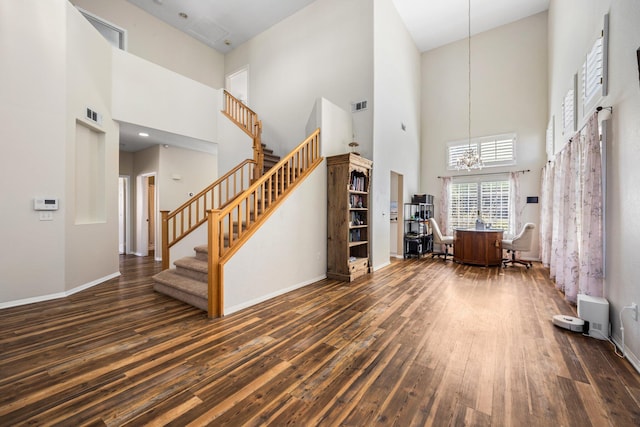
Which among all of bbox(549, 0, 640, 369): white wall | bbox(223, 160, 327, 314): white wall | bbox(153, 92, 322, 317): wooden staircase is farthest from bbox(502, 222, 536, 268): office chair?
bbox(153, 92, 322, 317): wooden staircase

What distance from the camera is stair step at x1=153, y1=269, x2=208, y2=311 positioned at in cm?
343

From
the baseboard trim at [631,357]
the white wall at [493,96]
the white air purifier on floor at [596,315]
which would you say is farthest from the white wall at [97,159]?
the white wall at [493,96]

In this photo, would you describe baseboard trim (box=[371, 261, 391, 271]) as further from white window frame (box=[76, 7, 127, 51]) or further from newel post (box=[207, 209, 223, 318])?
white window frame (box=[76, 7, 127, 51])

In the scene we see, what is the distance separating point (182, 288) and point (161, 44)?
7.12 m

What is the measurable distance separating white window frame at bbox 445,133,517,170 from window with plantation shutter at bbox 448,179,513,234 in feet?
1.46

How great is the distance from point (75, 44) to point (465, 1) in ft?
26.5

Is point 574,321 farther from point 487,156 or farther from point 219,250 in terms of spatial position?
point 487,156

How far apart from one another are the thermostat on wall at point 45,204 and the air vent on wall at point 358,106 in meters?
5.39

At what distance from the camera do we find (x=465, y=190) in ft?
26.4

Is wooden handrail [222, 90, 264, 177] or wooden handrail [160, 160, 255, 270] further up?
wooden handrail [222, 90, 264, 177]

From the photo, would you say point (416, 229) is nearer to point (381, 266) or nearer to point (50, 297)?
point (381, 266)

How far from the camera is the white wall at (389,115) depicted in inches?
227

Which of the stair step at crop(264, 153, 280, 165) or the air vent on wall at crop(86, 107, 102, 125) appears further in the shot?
the stair step at crop(264, 153, 280, 165)

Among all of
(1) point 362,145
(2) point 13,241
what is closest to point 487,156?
(1) point 362,145
